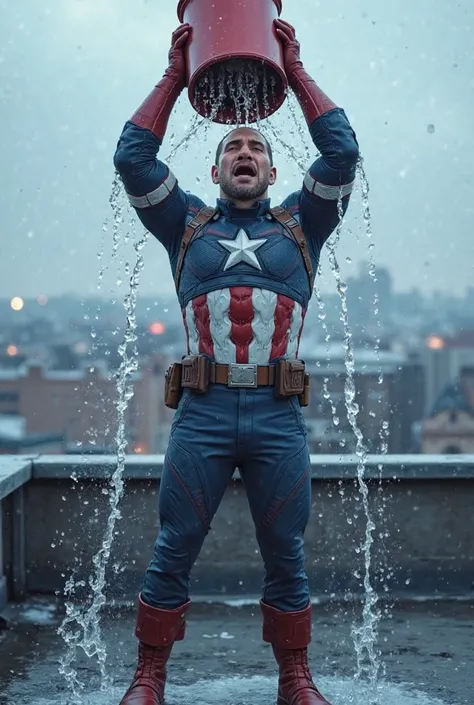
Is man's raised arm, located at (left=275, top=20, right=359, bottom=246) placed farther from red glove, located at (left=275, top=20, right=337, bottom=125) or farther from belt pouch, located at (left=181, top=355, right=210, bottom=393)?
belt pouch, located at (left=181, top=355, right=210, bottom=393)

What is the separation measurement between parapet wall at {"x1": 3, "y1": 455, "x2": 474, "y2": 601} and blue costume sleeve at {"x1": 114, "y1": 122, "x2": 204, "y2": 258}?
195 centimetres

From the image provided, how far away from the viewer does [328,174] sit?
3.29 m

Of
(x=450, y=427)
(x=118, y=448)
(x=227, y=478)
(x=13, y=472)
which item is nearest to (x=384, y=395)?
(x=450, y=427)

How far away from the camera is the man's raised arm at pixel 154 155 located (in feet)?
10.9

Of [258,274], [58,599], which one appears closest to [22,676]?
[58,599]

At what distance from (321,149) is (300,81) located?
286 millimetres

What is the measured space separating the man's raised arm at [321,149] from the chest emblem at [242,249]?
243 mm

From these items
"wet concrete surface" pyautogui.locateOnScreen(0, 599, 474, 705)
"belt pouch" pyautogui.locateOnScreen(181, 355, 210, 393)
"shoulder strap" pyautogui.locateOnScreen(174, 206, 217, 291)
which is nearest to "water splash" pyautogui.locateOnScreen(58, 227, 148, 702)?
"wet concrete surface" pyautogui.locateOnScreen(0, 599, 474, 705)

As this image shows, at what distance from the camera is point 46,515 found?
511cm

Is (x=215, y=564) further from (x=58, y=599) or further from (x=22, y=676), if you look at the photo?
(x=22, y=676)

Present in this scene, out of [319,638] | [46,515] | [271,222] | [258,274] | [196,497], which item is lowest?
[319,638]

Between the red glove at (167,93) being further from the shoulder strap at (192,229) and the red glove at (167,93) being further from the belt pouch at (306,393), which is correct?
the belt pouch at (306,393)

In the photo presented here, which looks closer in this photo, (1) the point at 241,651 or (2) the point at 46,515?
(1) the point at 241,651

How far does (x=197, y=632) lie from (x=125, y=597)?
66 centimetres
